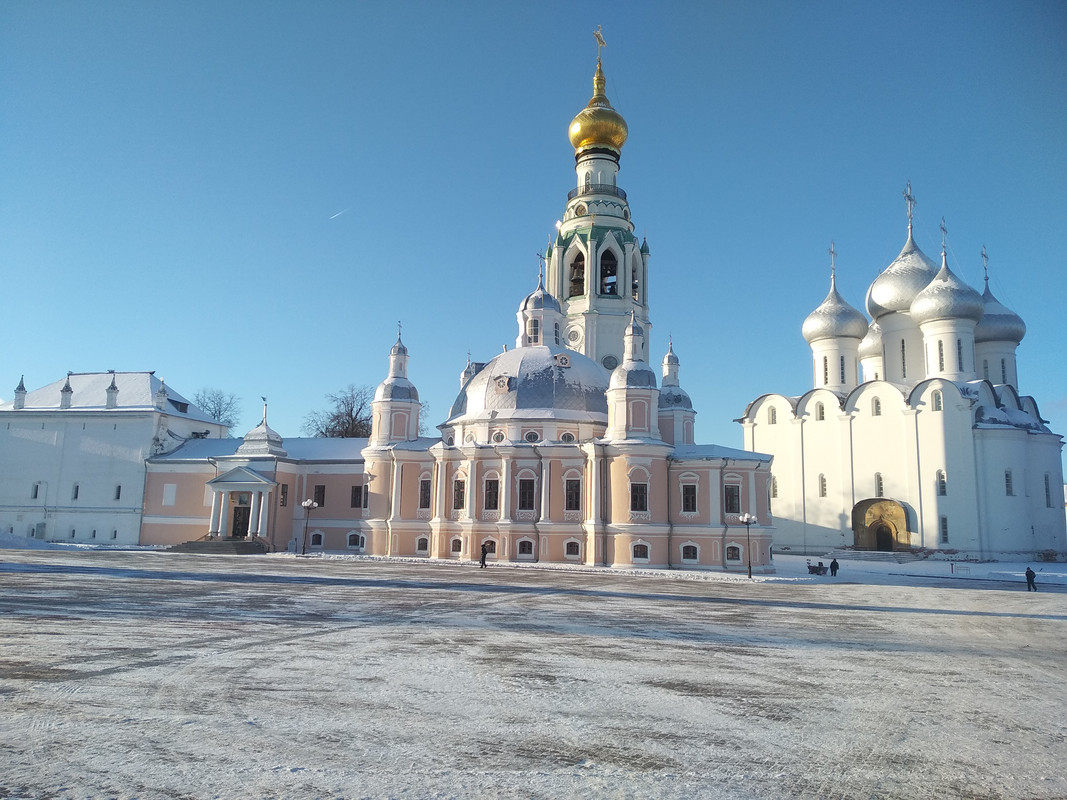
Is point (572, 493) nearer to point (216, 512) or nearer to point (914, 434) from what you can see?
point (216, 512)

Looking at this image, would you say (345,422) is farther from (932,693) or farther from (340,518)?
(932,693)

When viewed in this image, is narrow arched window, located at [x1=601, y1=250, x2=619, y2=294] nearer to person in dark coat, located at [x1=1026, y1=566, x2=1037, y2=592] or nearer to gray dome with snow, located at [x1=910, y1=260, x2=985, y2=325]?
gray dome with snow, located at [x1=910, y1=260, x2=985, y2=325]

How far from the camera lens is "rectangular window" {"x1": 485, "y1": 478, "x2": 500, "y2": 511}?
3862cm

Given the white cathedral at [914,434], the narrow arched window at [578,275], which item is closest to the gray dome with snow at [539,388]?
the narrow arched window at [578,275]

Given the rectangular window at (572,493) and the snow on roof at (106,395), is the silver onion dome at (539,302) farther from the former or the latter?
the snow on roof at (106,395)

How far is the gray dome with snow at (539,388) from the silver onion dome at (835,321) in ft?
58.6

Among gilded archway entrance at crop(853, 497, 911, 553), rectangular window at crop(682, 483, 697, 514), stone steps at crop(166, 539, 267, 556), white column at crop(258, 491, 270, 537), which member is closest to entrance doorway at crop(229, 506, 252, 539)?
white column at crop(258, 491, 270, 537)

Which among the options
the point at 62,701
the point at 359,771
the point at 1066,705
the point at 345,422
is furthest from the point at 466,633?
the point at 345,422

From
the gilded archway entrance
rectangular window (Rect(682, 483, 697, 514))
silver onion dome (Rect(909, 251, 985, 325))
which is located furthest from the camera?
silver onion dome (Rect(909, 251, 985, 325))

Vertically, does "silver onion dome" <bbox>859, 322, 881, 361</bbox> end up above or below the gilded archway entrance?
above

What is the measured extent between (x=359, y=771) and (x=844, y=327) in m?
49.8

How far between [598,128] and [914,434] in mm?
27257

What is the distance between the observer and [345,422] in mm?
66312

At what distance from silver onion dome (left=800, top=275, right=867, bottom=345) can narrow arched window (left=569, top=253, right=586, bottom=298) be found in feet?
48.2
